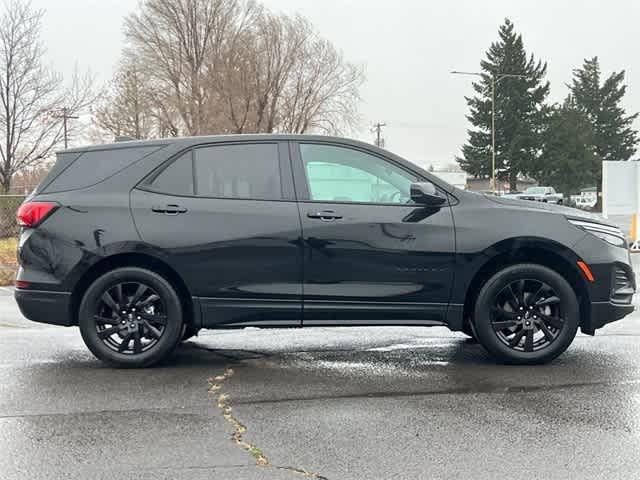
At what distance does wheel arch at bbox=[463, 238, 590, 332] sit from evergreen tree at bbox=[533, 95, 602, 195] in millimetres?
68177

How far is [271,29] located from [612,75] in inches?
1939

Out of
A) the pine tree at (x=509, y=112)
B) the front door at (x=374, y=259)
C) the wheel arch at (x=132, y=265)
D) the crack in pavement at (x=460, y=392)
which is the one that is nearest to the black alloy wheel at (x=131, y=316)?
the wheel arch at (x=132, y=265)

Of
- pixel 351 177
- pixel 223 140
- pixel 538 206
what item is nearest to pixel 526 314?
pixel 538 206

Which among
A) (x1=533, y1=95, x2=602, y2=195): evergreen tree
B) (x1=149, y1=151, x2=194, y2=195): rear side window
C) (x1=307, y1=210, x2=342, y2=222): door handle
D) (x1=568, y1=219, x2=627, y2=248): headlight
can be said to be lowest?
(x1=568, y1=219, x2=627, y2=248): headlight

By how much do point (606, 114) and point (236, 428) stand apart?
80.1 metres

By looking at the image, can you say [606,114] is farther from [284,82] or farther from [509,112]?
[284,82]

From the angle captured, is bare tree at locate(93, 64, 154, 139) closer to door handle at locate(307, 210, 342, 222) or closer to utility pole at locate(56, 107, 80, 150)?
utility pole at locate(56, 107, 80, 150)

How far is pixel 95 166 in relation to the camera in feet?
19.7

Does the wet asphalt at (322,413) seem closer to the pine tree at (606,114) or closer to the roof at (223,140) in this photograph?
the roof at (223,140)

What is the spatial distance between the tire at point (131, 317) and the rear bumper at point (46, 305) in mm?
118

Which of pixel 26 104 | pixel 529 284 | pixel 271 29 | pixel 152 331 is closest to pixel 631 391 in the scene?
pixel 529 284

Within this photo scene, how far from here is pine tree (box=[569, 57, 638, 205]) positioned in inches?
3027

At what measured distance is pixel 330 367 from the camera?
5934mm

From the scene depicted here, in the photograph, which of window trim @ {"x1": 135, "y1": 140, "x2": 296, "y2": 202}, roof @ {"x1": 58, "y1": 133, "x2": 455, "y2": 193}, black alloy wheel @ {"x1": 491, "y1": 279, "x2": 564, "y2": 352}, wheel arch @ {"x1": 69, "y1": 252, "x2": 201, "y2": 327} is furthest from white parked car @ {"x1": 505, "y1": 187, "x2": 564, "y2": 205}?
wheel arch @ {"x1": 69, "y1": 252, "x2": 201, "y2": 327}
